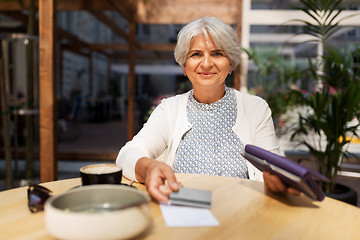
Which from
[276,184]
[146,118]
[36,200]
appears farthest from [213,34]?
[146,118]

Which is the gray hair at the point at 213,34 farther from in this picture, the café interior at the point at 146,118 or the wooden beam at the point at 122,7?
the wooden beam at the point at 122,7

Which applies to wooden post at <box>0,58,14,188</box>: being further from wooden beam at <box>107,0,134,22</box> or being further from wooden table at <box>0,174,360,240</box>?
wooden table at <box>0,174,360,240</box>

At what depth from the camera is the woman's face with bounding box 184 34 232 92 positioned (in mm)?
1431

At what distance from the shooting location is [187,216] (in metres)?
0.75

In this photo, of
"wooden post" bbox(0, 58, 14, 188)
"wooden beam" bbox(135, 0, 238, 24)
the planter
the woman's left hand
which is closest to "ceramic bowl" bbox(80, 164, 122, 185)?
the woman's left hand

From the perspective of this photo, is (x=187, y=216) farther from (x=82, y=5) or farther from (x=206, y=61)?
(x=82, y=5)

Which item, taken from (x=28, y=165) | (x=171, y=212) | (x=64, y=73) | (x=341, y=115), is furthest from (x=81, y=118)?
(x=171, y=212)

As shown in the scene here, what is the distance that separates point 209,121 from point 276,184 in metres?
0.63

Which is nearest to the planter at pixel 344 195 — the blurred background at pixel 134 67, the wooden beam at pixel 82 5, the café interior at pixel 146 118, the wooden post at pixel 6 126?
the café interior at pixel 146 118

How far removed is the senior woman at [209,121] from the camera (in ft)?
4.67

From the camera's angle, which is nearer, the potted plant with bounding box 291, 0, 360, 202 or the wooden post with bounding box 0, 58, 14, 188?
the potted plant with bounding box 291, 0, 360, 202

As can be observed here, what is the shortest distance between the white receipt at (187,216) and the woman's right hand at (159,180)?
0.09 feet

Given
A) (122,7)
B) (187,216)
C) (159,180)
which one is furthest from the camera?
(122,7)

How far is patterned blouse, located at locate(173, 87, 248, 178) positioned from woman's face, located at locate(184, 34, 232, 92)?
136 mm
